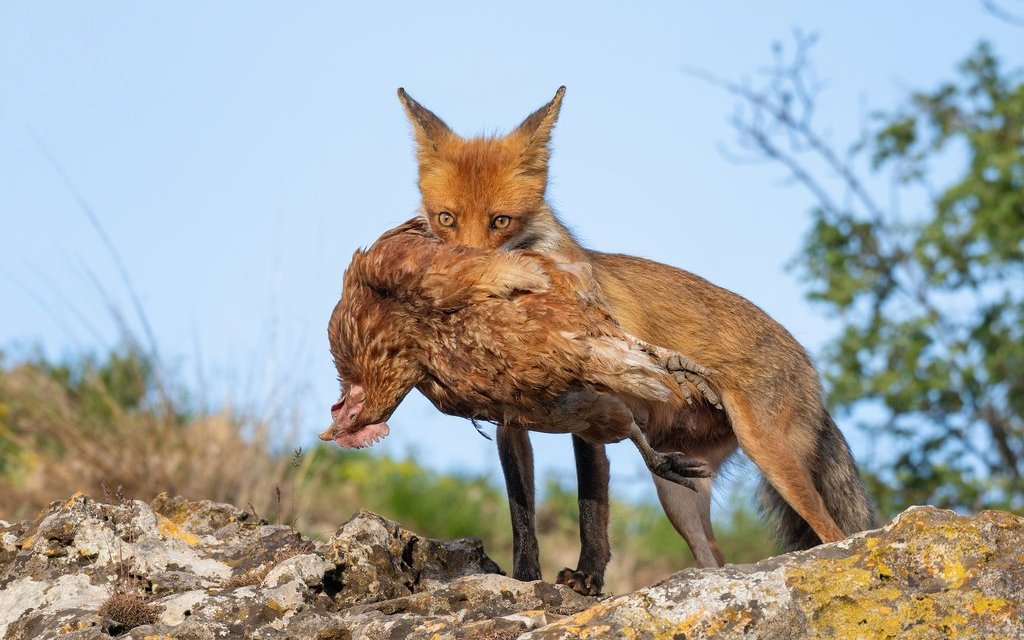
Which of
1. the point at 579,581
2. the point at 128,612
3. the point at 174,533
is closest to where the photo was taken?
the point at 128,612

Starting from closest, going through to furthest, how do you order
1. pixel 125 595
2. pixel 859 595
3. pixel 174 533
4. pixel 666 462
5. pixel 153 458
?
pixel 859 595 → pixel 125 595 → pixel 666 462 → pixel 174 533 → pixel 153 458

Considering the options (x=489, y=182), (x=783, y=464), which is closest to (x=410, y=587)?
(x=783, y=464)

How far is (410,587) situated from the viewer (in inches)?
197

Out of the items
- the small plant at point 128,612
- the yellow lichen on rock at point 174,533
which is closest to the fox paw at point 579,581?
the yellow lichen on rock at point 174,533

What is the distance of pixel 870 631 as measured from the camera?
A: 12.2 feet

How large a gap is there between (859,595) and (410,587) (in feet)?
6.37

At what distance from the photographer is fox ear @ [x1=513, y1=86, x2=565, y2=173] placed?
23.1 feet

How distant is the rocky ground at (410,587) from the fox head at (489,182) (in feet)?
6.05

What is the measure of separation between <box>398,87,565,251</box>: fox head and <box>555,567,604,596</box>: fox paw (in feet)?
5.56

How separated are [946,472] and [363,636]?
12.3 meters

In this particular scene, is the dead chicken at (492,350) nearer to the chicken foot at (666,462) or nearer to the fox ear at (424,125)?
the chicken foot at (666,462)

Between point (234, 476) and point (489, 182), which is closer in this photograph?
point (489, 182)

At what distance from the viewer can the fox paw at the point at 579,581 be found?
5738mm

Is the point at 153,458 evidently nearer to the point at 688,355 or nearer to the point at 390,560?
the point at 688,355
